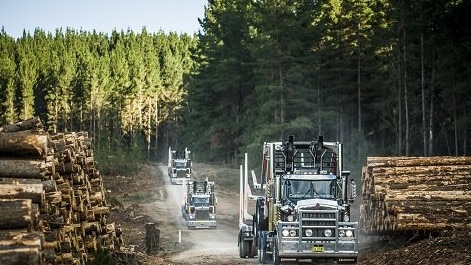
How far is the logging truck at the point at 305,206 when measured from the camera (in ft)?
60.2

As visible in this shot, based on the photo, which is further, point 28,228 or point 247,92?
point 247,92

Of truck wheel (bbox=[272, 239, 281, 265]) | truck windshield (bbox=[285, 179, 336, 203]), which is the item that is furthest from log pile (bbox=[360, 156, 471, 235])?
truck wheel (bbox=[272, 239, 281, 265])

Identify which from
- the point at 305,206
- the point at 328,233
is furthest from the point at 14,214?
the point at 328,233

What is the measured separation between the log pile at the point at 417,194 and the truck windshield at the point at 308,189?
208 centimetres

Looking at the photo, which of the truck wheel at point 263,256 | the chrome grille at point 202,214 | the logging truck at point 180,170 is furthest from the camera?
the logging truck at point 180,170

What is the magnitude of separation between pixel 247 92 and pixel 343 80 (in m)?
16.3

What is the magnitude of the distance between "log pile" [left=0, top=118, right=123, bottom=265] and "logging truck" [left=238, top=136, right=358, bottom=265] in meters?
4.88

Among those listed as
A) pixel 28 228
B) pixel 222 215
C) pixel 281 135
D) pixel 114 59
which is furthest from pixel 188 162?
pixel 114 59

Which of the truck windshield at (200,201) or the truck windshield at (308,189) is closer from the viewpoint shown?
the truck windshield at (308,189)

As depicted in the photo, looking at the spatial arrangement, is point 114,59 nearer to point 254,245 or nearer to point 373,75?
point 373,75

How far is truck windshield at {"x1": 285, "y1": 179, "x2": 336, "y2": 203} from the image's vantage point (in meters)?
19.5

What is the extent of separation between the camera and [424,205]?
65.4ft

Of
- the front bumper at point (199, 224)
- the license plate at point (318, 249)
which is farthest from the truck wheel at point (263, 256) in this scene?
the front bumper at point (199, 224)

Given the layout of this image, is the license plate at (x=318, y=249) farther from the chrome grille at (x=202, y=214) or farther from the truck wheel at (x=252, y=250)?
the chrome grille at (x=202, y=214)
